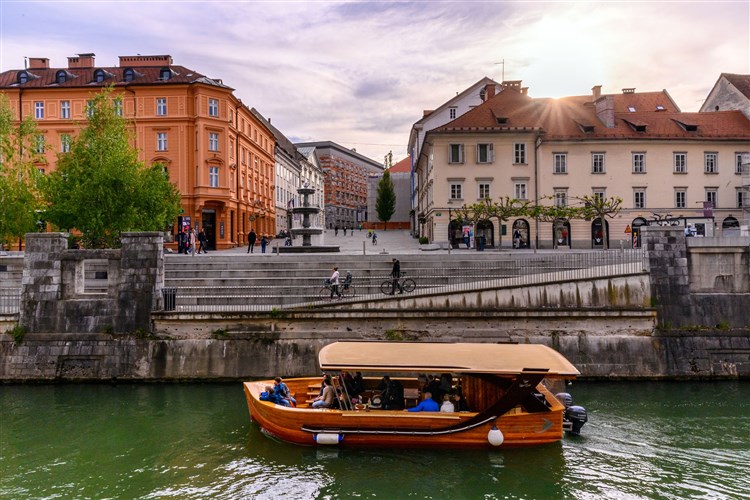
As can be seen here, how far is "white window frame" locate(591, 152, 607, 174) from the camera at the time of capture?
42406 millimetres

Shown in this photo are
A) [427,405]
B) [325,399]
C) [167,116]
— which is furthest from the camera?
[167,116]

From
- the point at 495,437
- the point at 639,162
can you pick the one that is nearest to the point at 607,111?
the point at 639,162

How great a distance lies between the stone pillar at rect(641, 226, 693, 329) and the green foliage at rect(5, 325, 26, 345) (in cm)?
2257

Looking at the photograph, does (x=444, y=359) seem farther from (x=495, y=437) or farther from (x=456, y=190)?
(x=456, y=190)

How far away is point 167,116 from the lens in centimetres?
4312

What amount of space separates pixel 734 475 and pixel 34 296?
21.4 m

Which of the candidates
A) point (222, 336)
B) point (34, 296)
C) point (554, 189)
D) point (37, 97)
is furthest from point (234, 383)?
point (37, 97)

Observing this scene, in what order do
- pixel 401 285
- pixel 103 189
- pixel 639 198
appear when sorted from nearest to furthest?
1. pixel 401 285
2. pixel 103 189
3. pixel 639 198

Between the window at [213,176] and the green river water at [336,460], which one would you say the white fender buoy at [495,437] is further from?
the window at [213,176]

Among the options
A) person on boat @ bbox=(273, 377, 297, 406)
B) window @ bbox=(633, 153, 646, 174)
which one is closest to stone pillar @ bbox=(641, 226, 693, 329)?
person on boat @ bbox=(273, 377, 297, 406)

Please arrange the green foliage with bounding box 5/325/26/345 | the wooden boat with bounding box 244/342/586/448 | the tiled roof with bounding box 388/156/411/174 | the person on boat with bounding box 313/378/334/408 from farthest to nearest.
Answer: the tiled roof with bounding box 388/156/411/174, the green foliage with bounding box 5/325/26/345, the person on boat with bounding box 313/378/334/408, the wooden boat with bounding box 244/342/586/448

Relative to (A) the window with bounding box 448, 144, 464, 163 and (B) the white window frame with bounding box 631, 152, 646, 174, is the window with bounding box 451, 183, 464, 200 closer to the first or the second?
(A) the window with bounding box 448, 144, 464, 163

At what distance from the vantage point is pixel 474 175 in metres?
42.6

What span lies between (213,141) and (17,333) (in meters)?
28.2
